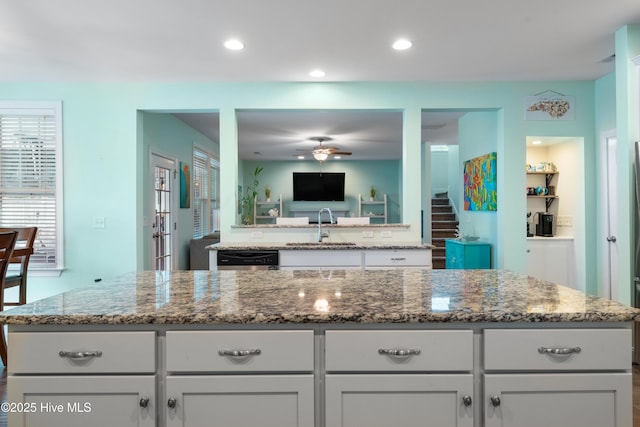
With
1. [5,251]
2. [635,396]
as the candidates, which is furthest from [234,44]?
[635,396]

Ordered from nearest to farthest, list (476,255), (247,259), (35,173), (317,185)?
(247,259), (35,173), (476,255), (317,185)

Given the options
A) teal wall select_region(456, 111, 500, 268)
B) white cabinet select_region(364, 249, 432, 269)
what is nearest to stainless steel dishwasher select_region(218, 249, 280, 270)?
white cabinet select_region(364, 249, 432, 269)

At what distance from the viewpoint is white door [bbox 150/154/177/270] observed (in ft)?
16.9

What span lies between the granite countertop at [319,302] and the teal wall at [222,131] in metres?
2.55

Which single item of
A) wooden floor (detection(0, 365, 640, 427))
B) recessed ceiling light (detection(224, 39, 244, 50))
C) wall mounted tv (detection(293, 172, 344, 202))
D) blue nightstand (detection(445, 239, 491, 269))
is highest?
recessed ceiling light (detection(224, 39, 244, 50))

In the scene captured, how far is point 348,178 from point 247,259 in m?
7.02

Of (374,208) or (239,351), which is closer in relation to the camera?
(239,351)

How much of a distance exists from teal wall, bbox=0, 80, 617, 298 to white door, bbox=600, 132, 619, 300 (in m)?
0.13

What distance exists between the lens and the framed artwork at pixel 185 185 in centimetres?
604

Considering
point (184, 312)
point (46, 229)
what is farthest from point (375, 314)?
point (46, 229)

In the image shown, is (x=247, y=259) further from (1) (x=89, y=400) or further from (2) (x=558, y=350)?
(2) (x=558, y=350)

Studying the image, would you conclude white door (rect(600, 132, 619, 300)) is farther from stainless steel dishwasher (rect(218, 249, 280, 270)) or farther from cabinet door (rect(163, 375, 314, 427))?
cabinet door (rect(163, 375, 314, 427))

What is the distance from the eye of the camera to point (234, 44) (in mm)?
3301

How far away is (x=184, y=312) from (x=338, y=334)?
496 mm
